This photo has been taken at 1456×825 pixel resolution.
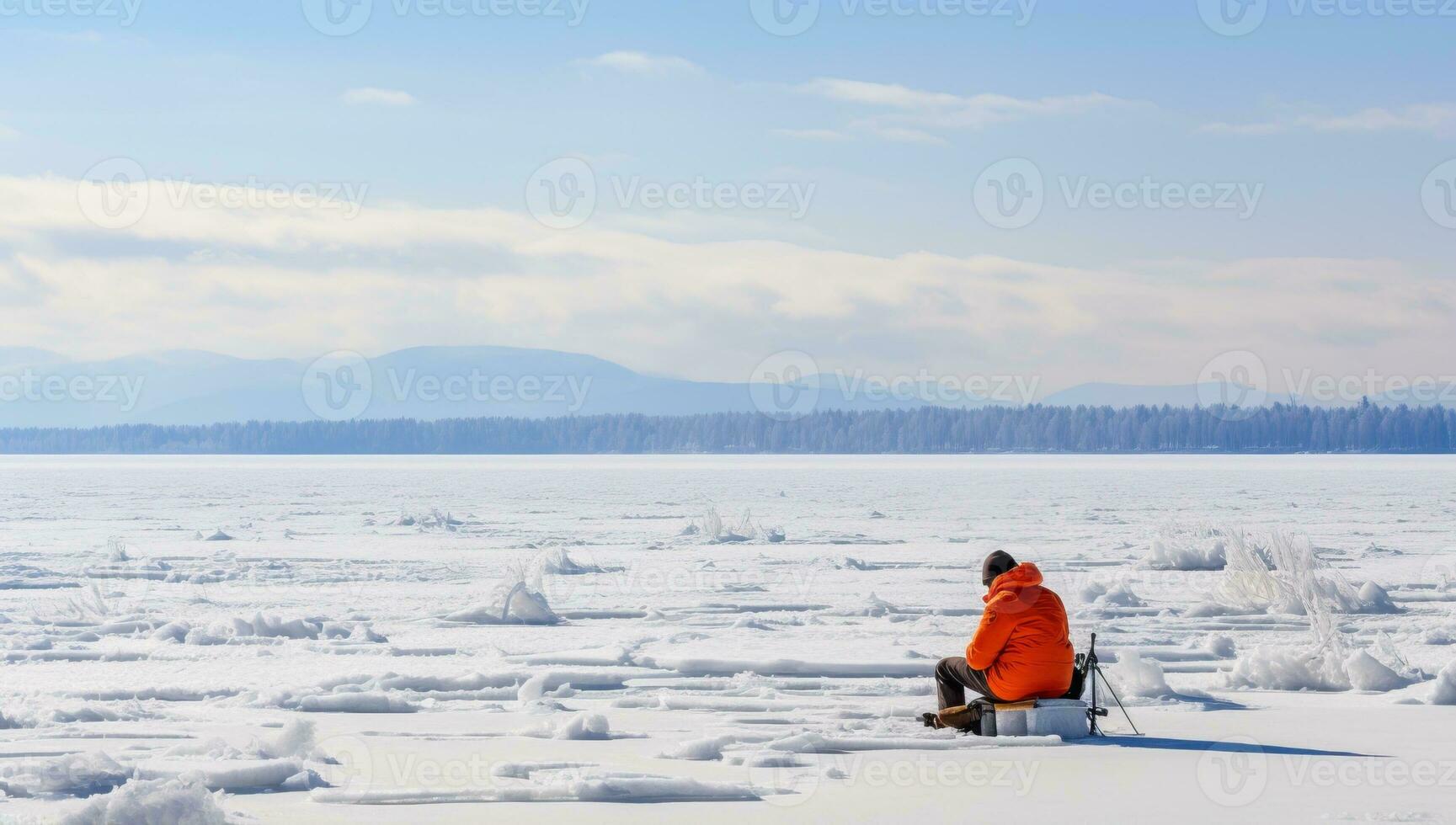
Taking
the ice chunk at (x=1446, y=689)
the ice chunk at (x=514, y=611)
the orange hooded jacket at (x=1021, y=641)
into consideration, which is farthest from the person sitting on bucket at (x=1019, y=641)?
the ice chunk at (x=514, y=611)

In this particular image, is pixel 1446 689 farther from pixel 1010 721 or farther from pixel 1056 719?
pixel 1010 721

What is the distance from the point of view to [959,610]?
11.7 meters

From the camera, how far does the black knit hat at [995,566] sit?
21.3 ft

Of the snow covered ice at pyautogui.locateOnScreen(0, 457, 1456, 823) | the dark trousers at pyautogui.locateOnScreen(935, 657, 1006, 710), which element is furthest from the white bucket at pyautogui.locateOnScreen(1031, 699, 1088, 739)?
the dark trousers at pyautogui.locateOnScreen(935, 657, 1006, 710)

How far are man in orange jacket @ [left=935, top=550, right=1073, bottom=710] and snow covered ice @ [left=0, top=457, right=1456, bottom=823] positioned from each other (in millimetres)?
292

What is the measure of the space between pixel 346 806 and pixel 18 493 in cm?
3881

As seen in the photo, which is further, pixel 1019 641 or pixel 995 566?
pixel 995 566

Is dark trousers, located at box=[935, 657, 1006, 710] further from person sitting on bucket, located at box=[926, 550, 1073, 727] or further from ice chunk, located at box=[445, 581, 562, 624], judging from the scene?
ice chunk, located at box=[445, 581, 562, 624]

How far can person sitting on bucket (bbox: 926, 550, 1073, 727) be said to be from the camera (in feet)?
20.9

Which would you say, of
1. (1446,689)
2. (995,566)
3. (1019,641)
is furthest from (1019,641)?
(1446,689)

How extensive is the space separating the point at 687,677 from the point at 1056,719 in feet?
8.76

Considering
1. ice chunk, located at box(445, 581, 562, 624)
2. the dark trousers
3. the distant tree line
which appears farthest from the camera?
the distant tree line

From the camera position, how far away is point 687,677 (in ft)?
28.1

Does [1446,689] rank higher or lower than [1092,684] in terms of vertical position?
lower
